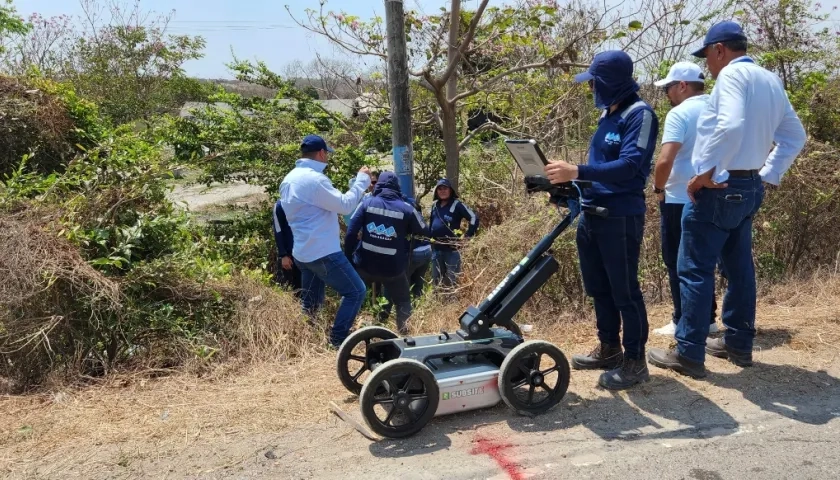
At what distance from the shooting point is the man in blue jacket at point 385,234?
6020mm

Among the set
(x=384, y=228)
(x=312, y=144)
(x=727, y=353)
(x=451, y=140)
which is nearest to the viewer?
(x=727, y=353)

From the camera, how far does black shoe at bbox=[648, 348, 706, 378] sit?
161 inches

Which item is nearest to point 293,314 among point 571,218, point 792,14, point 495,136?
point 571,218

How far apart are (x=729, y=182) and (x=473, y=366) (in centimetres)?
188

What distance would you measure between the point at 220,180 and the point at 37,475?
6.27m

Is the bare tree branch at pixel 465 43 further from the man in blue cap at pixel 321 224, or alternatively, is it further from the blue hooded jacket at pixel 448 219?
the man in blue cap at pixel 321 224

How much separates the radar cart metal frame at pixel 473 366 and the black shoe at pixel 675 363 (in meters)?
0.77

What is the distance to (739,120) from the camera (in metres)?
3.69

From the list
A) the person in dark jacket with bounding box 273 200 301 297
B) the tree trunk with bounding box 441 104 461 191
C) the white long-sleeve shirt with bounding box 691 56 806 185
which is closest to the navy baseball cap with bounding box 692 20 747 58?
the white long-sleeve shirt with bounding box 691 56 806 185

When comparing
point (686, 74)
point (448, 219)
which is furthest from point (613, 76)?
point (448, 219)

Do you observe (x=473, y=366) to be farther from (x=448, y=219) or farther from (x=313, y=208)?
(x=448, y=219)

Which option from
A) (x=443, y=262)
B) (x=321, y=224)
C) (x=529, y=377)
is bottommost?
(x=529, y=377)

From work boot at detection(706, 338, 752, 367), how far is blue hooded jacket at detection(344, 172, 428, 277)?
273 cm

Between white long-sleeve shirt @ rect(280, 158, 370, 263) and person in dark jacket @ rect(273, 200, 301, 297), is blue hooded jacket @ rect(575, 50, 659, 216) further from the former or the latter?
person in dark jacket @ rect(273, 200, 301, 297)
